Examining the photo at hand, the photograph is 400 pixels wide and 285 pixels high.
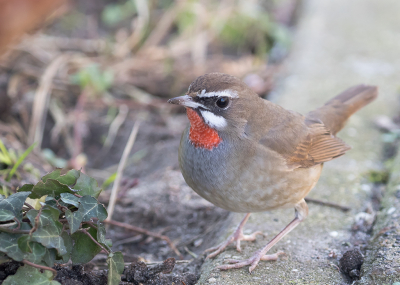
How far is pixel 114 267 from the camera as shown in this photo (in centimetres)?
249

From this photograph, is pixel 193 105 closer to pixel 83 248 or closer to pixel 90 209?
pixel 90 209

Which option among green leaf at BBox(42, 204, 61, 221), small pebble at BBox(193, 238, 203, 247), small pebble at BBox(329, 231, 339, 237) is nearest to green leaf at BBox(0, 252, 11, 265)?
green leaf at BBox(42, 204, 61, 221)

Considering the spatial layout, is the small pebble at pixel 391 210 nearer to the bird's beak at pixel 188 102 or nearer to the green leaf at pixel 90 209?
the bird's beak at pixel 188 102

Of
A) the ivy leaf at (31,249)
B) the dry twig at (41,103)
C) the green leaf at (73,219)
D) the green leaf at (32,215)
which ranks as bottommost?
the dry twig at (41,103)

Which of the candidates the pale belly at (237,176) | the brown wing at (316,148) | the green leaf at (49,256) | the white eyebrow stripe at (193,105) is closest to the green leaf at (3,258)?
the green leaf at (49,256)

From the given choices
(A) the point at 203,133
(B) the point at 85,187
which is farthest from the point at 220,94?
(B) the point at 85,187

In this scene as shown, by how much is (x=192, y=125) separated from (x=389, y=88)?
4.07 m

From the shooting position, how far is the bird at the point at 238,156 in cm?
311

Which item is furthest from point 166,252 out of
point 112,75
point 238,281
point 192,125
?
point 112,75

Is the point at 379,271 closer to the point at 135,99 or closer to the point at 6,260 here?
the point at 6,260

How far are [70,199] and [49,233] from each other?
245 millimetres

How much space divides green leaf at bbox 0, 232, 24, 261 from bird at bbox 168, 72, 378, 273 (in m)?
1.36

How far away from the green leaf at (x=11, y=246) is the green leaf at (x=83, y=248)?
13.2 inches

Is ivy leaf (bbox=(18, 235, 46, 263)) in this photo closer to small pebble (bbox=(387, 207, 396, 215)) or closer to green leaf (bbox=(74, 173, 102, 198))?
green leaf (bbox=(74, 173, 102, 198))
